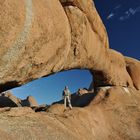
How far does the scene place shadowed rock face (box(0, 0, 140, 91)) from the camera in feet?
44.4

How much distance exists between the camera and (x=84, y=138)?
1916 centimetres

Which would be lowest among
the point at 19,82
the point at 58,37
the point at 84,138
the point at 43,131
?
the point at 84,138

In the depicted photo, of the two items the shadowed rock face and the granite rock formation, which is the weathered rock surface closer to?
the granite rock formation

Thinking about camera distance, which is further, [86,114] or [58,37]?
[86,114]

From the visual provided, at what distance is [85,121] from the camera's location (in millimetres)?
22281

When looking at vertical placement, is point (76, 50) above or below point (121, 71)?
above

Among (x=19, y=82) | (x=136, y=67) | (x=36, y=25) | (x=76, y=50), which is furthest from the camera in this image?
(x=136, y=67)

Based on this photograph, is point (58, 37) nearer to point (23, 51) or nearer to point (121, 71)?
point (23, 51)

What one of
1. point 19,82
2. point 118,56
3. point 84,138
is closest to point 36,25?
point 19,82

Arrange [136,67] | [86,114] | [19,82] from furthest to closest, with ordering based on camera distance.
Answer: [136,67], [86,114], [19,82]

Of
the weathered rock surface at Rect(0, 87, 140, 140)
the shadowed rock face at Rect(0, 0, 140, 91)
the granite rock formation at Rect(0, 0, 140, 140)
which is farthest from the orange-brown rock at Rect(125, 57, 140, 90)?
the shadowed rock face at Rect(0, 0, 140, 91)

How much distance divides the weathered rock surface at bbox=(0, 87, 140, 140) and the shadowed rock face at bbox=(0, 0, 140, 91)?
101 inches

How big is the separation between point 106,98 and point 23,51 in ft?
51.8

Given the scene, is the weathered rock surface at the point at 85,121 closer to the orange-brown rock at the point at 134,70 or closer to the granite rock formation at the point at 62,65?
the granite rock formation at the point at 62,65
